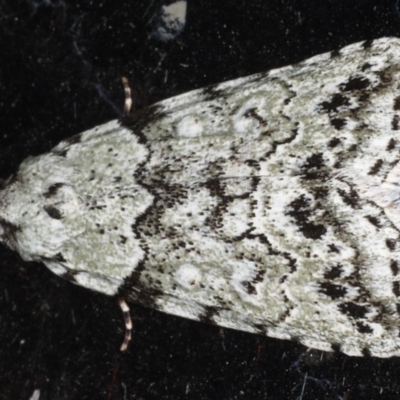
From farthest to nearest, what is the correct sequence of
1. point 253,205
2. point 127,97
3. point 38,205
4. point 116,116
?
point 116,116, point 127,97, point 38,205, point 253,205

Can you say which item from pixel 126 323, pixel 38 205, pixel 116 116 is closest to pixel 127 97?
pixel 116 116

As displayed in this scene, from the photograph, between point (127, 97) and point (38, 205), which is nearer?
point (38, 205)

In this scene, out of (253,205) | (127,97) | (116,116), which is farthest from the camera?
(116,116)

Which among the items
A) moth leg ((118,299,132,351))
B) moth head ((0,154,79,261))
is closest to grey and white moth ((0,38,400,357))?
moth head ((0,154,79,261))

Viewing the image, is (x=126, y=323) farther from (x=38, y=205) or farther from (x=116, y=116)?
(x=116, y=116)

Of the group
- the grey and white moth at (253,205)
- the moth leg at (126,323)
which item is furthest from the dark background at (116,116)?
the grey and white moth at (253,205)

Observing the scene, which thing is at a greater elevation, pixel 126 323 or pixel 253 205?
pixel 253 205

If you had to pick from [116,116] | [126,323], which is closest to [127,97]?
[116,116]

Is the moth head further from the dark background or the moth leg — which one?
the dark background
